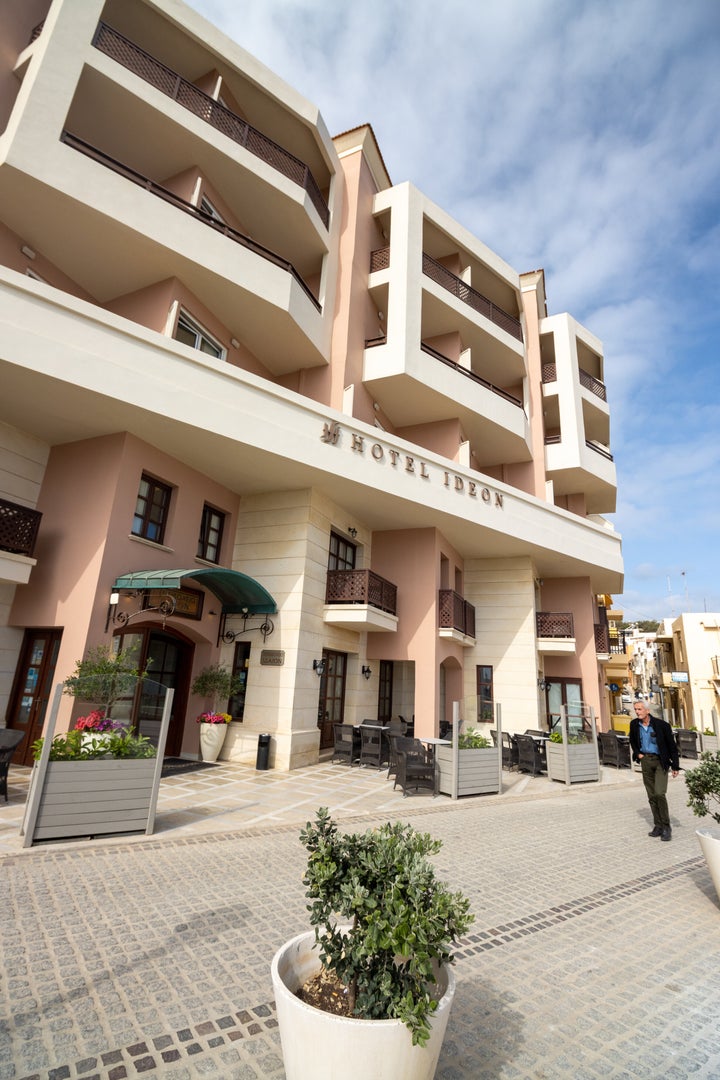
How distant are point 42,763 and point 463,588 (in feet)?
49.2

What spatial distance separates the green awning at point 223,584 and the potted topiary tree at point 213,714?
1.57m

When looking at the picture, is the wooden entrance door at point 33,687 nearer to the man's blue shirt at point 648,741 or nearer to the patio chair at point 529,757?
the man's blue shirt at point 648,741

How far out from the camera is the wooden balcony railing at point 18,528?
9398 millimetres

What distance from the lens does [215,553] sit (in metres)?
13.1

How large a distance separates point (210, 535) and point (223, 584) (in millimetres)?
1789

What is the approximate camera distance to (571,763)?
1198 centimetres

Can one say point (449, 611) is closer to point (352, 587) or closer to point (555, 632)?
point (352, 587)

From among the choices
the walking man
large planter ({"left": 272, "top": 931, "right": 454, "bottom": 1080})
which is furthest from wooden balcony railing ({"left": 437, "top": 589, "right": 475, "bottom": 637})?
large planter ({"left": 272, "top": 931, "right": 454, "bottom": 1080})

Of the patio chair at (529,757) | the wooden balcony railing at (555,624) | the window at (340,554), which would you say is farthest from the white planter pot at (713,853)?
the wooden balcony railing at (555,624)

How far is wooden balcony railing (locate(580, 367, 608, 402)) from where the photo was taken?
2196 cm

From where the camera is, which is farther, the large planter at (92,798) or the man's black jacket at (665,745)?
the man's black jacket at (665,745)

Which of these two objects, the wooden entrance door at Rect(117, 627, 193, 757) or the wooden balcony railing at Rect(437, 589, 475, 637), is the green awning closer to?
the wooden entrance door at Rect(117, 627, 193, 757)

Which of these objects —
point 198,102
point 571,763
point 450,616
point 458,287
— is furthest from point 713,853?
point 458,287

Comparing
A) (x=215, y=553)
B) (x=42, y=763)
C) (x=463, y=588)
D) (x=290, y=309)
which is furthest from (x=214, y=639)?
(x=463, y=588)
